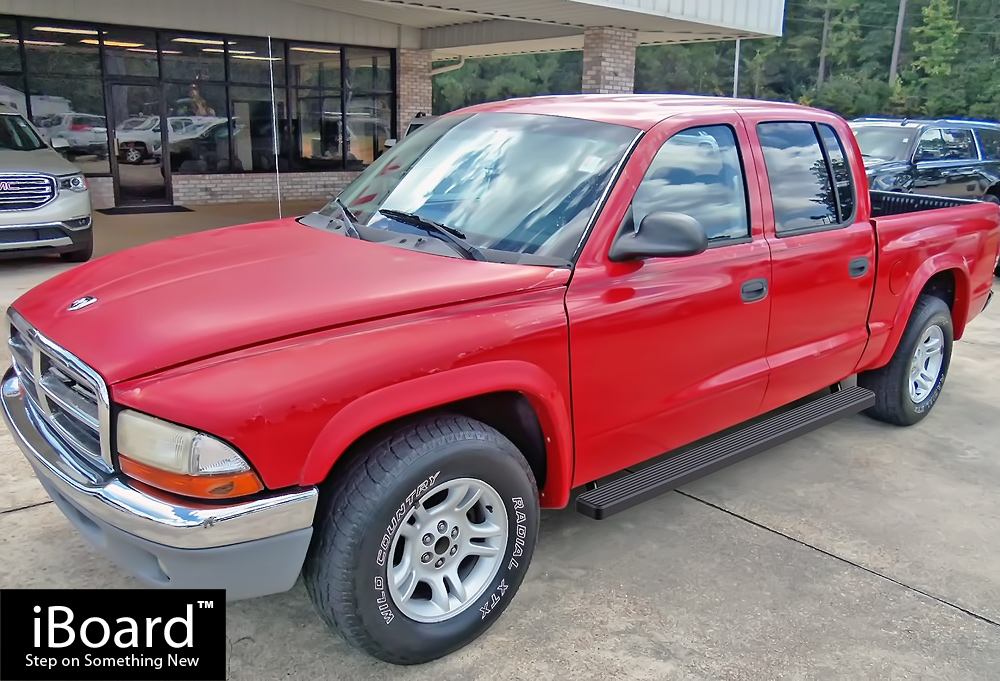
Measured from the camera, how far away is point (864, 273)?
433 centimetres

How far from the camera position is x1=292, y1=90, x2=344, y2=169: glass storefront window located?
17.1 meters

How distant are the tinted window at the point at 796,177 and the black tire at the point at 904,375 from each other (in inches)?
48.8

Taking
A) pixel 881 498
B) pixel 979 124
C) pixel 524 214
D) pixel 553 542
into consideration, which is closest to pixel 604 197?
pixel 524 214

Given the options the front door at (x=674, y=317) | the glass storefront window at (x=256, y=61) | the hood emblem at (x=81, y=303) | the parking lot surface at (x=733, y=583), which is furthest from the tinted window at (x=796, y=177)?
the glass storefront window at (x=256, y=61)

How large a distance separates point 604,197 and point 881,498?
2367 millimetres

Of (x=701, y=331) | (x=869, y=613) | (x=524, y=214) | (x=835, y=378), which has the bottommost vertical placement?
(x=869, y=613)

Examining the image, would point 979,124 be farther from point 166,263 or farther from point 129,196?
point 129,196

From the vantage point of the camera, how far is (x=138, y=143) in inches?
593

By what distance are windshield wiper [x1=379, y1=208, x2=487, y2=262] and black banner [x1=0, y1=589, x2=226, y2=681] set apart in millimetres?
1482

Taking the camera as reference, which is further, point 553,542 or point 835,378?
point 835,378

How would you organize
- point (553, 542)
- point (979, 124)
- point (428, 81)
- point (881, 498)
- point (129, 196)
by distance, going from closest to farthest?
point (553, 542) → point (881, 498) → point (979, 124) → point (129, 196) → point (428, 81)

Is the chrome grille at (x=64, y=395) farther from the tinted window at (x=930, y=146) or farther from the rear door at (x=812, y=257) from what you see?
the tinted window at (x=930, y=146)

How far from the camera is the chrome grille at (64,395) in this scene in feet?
7.85

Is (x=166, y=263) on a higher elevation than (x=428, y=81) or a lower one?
lower
